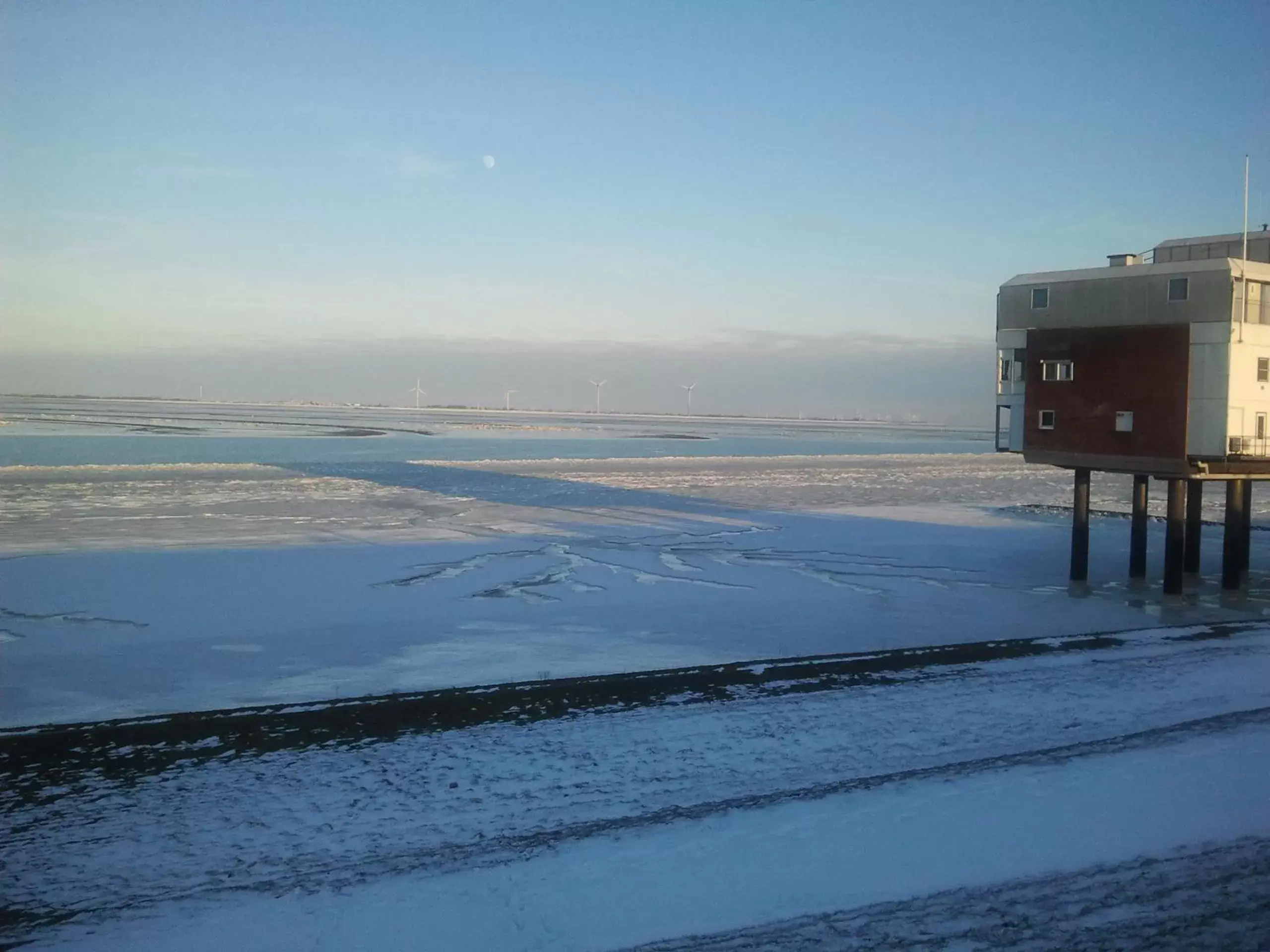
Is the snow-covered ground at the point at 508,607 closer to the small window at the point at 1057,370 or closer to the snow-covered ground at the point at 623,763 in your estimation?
the snow-covered ground at the point at 623,763

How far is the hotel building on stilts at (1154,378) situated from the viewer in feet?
70.5

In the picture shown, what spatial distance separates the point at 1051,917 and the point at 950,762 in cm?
359

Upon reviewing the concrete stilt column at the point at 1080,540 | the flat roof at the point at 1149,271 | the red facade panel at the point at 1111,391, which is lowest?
the concrete stilt column at the point at 1080,540

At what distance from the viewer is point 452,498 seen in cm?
4088

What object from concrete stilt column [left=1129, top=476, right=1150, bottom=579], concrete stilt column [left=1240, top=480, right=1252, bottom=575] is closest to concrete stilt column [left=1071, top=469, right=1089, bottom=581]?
concrete stilt column [left=1129, top=476, right=1150, bottom=579]

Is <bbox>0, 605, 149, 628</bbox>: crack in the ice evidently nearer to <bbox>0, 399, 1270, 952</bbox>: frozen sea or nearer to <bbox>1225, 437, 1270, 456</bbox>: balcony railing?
<bbox>0, 399, 1270, 952</bbox>: frozen sea

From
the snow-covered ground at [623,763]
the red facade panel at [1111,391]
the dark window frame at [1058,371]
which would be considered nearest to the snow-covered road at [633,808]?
the snow-covered ground at [623,763]

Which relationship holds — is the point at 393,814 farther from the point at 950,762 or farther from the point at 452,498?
the point at 452,498

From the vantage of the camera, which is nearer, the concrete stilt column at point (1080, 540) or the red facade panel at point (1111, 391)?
the red facade panel at point (1111, 391)

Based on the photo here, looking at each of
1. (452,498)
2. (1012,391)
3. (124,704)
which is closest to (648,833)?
(124,704)

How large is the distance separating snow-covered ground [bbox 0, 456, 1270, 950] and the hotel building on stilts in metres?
2.07

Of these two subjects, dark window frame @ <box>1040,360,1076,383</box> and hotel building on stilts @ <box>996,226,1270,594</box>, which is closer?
hotel building on stilts @ <box>996,226,1270,594</box>

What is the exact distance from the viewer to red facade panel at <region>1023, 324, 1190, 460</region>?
72.7ft

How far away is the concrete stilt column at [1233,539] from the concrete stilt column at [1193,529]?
2.08m
